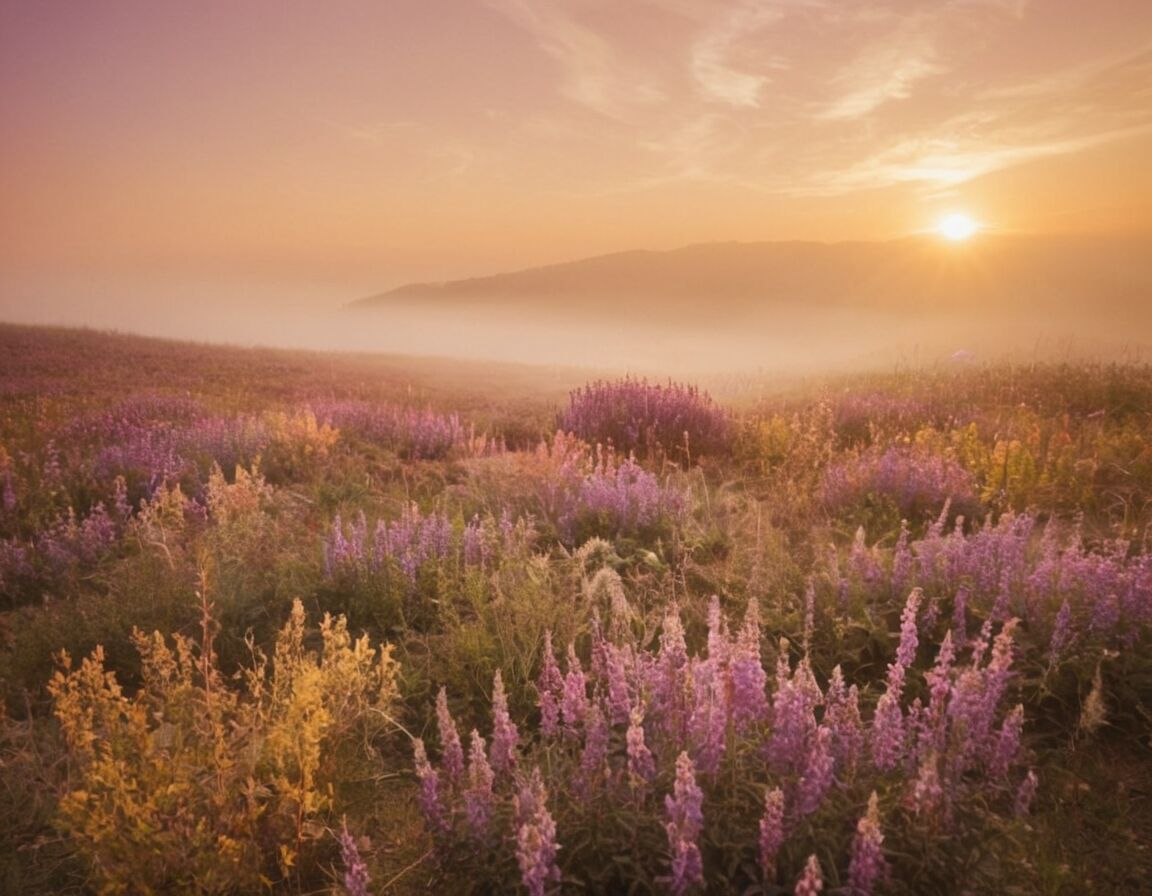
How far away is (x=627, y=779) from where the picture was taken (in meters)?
2.25

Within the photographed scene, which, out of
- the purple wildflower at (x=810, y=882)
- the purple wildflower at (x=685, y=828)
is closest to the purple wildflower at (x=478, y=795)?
the purple wildflower at (x=685, y=828)

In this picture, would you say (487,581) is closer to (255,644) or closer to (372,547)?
(372,547)

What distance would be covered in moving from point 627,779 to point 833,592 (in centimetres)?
202

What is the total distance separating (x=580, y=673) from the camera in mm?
2279

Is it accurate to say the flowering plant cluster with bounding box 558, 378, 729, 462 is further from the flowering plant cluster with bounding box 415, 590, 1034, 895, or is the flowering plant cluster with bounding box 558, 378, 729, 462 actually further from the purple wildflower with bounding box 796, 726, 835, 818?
the purple wildflower with bounding box 796, 726, 835, 818

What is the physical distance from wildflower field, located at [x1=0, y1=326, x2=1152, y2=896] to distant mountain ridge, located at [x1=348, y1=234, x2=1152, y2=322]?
227 feet

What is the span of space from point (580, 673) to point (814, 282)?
4793 inches

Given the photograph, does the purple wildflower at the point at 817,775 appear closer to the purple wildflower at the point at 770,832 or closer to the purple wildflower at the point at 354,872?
the purple wildflower at the point at 770,832

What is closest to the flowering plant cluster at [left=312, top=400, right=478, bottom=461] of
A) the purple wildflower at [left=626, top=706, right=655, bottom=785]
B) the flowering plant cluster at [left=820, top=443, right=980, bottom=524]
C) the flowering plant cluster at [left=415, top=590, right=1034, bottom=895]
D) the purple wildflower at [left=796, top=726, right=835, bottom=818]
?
the flowering plant cluster at [left=820, top=443, right=980, bottom=524]

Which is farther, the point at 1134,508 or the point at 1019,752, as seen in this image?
the point at 1134,508

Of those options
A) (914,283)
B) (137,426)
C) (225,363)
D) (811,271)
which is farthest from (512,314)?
(137,426)

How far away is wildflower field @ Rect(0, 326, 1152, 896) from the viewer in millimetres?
2031

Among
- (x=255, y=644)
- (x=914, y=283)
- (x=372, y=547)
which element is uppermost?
(x=914, y=283)

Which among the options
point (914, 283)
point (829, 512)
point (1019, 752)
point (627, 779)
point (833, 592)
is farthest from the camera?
point (914, 283)
